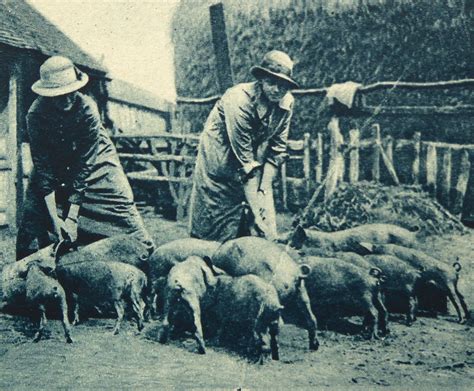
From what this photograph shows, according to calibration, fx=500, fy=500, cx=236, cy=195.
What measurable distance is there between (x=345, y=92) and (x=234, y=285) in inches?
129

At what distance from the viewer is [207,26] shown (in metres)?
5.62

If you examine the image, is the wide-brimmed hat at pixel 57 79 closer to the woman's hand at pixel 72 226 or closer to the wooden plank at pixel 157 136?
the woman's hand at pixel 72 226

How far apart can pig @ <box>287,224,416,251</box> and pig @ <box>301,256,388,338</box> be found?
670 millimetres

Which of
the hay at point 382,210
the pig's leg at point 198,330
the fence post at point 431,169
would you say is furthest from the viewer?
the fence post at point 431,169

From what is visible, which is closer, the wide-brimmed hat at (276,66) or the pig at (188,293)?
the pig at (188,293)

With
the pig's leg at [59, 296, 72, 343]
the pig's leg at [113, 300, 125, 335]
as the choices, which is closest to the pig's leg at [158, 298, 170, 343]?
the pig's leg at [113, 300, 125, 335]

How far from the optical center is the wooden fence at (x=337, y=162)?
5.68m

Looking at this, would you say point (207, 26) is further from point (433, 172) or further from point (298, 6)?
point (433, 172)

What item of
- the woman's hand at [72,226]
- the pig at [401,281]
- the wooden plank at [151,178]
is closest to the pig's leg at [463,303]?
the pig at [401,281]

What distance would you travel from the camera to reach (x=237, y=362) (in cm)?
341

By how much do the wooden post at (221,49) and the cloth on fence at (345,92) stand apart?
4.12ft

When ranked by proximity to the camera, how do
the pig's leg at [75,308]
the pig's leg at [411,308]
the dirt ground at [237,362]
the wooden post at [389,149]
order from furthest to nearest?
the wooden post at [389,149], the pig's leg at [75,308], the pig's leg at [411,308], the dirt ground at [237,362]

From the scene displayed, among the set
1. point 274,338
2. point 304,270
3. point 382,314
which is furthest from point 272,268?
point 382,314

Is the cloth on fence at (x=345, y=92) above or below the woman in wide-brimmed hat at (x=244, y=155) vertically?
above
